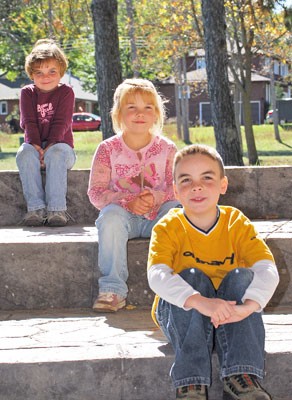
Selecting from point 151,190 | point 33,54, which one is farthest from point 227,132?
point 151,190

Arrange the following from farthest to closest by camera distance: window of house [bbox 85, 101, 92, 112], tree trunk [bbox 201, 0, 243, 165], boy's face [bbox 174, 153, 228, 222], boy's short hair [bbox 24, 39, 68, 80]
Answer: window of house [bbox 85, 101, 92, 112] → tree trunk [bbox 201, 0, 243, 165] → boy's short hair [bbox 24, 39, 68, 80] → boy's face [bbox 174, 153, 228, 222]

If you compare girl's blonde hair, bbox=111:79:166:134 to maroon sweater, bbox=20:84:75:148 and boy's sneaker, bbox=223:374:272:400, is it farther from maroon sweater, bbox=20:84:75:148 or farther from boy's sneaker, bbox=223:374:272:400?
boy's sneaker, bbox=223:374:272:400

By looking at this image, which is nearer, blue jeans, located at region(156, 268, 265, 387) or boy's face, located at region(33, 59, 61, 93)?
blue jeans, located at region(156, 268, 265, 387)

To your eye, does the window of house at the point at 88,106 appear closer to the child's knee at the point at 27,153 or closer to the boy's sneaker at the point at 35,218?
the child's knee at the point at 27,153

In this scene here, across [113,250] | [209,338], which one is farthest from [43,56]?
[209,338]

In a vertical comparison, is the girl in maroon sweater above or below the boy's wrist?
above

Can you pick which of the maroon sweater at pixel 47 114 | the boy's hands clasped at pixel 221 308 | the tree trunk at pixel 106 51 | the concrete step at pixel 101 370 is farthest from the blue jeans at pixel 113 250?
the tree trunk at pixel 106 51

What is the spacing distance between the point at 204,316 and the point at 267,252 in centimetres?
42

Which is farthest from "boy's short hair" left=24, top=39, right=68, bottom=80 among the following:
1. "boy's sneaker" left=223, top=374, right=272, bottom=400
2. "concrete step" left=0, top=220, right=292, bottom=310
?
"boy's sneaker" left=223, top=374, right=272, bottom=400

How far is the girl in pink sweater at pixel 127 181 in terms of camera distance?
386 centimetres

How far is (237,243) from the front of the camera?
3076 millimetres

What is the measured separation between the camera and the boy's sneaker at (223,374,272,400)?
266 centimetres

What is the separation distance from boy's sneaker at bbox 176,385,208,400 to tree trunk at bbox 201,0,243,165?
23.4ft

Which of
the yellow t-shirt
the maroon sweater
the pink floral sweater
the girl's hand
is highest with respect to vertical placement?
the maroon sweater
